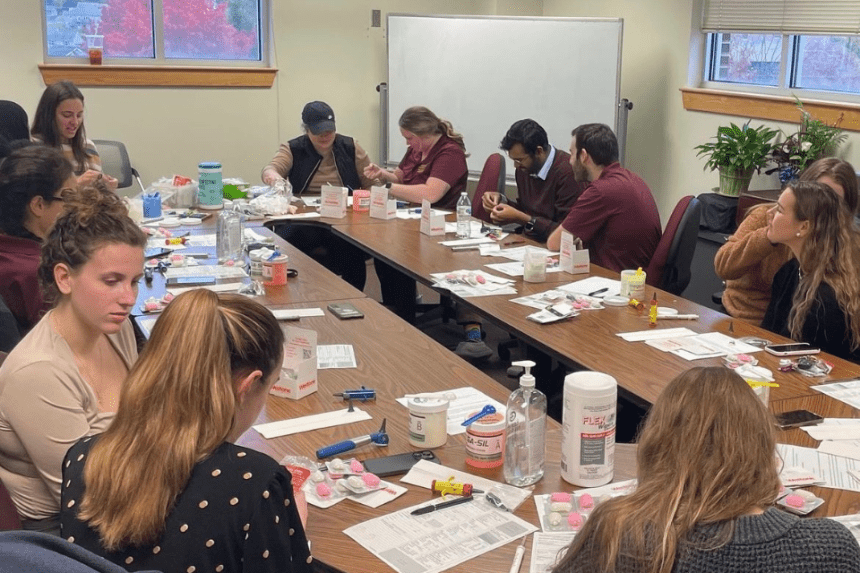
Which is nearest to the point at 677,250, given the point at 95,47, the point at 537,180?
the point at 537,180

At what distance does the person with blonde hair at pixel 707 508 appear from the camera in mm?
1268

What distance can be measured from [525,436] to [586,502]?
0.19 metres

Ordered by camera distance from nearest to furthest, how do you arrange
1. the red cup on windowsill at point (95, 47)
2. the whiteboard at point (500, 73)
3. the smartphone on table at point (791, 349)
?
the smartphone on table at point (791, 349)
the whiteboard at point (500, 73)
the red cup on windowsill at point (95, 47)

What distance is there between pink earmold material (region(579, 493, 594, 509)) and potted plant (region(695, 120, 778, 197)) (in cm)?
405

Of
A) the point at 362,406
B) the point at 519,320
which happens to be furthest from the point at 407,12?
the point at 362,406

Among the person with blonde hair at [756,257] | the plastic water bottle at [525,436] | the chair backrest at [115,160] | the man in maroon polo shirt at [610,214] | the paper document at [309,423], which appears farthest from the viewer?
the chair backrest at [115,160]

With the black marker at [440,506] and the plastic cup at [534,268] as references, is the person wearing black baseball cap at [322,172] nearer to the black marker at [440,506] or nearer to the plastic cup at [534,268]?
the plastic cup at [534,268]

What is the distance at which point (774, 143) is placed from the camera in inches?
218

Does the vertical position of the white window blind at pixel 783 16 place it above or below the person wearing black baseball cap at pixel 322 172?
above

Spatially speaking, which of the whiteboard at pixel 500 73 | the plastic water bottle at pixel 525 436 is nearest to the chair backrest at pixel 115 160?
the whiteboard at pixel 500 73

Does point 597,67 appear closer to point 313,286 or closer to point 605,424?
point 313,286

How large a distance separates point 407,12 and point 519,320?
457 centimetres

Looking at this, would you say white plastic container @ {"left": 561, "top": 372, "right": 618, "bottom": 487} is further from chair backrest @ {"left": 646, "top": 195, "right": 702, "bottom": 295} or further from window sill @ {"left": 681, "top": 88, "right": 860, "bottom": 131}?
window sill @ {"left": 681, "top": 88, "right": 860, "bottom": 131}

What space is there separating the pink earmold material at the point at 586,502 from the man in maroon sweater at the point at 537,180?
2.95 metres
